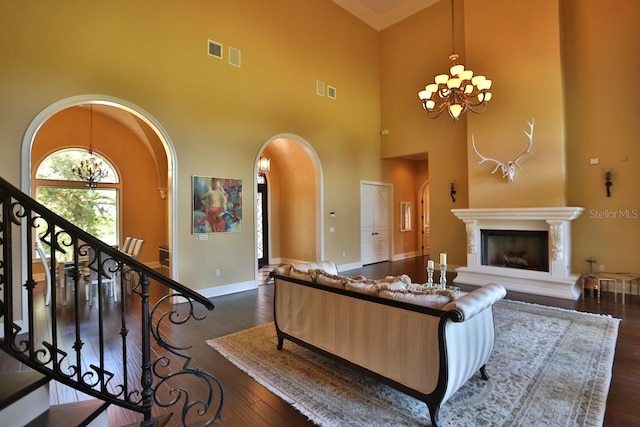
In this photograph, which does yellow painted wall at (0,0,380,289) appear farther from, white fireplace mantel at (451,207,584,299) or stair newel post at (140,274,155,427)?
stair newel post at (140,274,155,427)

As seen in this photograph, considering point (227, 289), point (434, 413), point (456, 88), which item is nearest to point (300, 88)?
point (456, 88)

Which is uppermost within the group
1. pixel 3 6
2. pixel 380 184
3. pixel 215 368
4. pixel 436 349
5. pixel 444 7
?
pixel 444 7

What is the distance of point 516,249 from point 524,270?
58 cm

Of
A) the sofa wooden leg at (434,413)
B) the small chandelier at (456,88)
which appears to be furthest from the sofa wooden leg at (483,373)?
the small chandelier at (456,88)

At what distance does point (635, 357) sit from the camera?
3357mm

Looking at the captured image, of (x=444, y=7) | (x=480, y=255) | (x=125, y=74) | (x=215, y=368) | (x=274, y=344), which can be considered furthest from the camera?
(x=444, y=7)

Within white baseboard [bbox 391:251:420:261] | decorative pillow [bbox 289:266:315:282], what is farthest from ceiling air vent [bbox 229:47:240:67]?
white baseboard [bbox 391:251:420:261]

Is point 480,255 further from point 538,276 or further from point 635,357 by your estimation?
point 635,357

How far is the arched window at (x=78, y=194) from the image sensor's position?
313 inches

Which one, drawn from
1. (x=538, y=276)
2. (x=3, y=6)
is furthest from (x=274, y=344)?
(x=3, y=6)

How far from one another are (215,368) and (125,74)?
4.72 metres

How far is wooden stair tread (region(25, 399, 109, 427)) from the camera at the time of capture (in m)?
1.78

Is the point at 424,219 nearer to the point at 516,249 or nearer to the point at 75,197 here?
the point at 516,249

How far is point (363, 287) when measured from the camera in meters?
2.85
